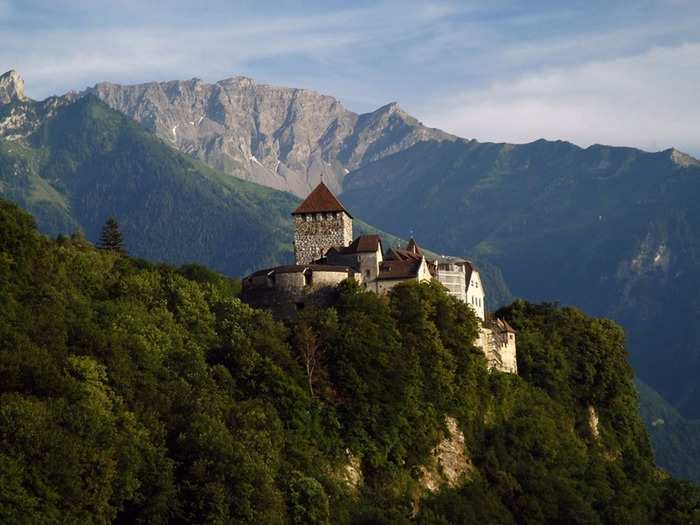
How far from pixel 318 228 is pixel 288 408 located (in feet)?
108

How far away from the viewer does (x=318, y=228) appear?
11619cm

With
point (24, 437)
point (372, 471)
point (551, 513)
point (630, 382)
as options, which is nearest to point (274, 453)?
point (372, 471)

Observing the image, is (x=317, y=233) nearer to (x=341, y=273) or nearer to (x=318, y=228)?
(x=318, y=228)

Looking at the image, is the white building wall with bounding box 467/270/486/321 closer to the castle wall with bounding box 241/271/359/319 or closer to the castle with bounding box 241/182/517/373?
the castle with bounding box 241/182/517/373

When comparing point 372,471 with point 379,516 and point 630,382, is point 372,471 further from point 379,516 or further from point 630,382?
point 630,382

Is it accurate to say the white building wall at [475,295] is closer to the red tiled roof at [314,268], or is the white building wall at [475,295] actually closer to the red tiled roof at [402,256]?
the red tiled roof at [402,256]

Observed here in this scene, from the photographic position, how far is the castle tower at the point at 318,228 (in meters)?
115

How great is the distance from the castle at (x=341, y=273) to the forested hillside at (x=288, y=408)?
2590mm

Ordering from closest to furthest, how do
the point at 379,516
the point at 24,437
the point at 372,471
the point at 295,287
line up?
the point at 24,437, the point at 379,516, the point at 372,471, the point at 295,287

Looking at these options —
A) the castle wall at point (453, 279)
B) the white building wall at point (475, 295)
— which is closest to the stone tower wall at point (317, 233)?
the castle wall at point (453, 279)

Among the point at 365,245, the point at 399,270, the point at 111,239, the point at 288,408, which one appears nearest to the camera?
the point at 288,408

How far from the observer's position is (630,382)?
128 metres

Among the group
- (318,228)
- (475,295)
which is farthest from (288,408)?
(475,295)

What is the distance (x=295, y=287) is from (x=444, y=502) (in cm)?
1979
